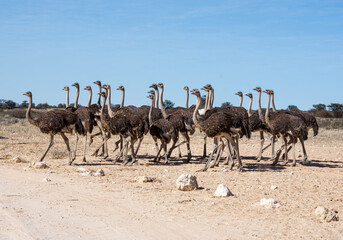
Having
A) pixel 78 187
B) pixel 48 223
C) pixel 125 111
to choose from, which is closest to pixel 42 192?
pixel 78 187

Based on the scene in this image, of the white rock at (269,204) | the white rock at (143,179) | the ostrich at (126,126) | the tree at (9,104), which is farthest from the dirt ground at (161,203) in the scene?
the tree at (9,104)

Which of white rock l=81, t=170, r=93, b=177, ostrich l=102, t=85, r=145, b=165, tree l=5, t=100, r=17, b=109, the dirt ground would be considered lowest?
the dirt ground

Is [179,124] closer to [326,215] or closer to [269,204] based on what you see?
[269,204]

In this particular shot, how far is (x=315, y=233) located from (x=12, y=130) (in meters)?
20.0

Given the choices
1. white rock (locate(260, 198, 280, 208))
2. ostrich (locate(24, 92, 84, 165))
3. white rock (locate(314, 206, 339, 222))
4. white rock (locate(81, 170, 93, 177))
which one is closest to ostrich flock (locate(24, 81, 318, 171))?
ostrich (locate(24, 92, 84, 165))

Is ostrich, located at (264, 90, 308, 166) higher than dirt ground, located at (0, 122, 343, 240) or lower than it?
higher

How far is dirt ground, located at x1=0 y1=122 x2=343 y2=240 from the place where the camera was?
6227mm

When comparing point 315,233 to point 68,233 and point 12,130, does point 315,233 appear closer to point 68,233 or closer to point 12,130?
point 68,233

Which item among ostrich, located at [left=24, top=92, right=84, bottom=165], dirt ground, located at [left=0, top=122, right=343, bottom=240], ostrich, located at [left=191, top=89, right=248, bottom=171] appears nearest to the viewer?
dirt ground, located at [left=0, top=122, right=343, bottom=240]

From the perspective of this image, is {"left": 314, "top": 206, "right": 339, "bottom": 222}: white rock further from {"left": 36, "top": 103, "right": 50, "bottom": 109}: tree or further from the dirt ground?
{"left": 36, "top": 103, "right": 50, "bottom": 109}: tree

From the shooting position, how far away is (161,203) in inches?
315

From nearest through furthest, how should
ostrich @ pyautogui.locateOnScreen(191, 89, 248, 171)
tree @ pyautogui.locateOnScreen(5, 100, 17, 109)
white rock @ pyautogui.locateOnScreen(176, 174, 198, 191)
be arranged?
1. white rock @ pyautogui.locateOnScreen(176, 174, 198, 191)
2. ostrich @ pyautogui.locateOnScreen(191, 89, 248, 171)
3. tree @ pyautogui.locateOnScreen(5, 100, 17, 109)

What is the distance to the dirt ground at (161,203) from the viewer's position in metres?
6.23

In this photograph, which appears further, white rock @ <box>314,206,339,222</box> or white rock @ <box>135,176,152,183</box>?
white rock @ <box>135,176,152,183</box>
